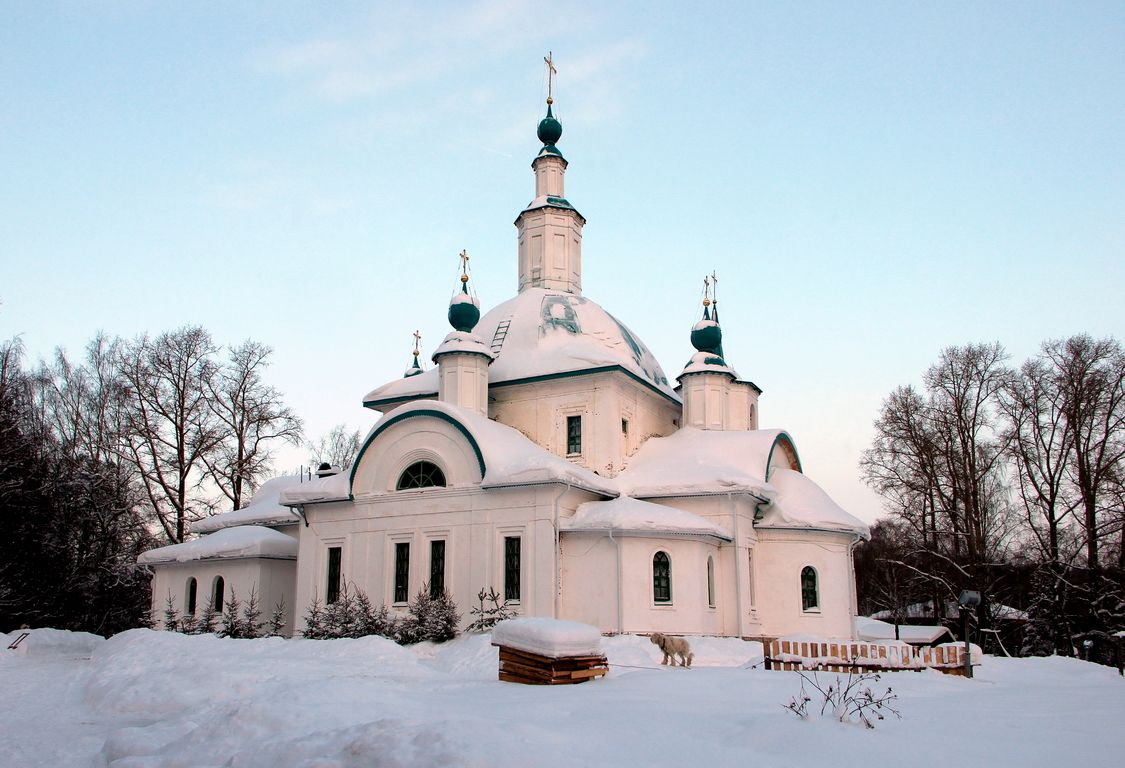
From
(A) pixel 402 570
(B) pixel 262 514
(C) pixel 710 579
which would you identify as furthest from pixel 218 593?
(C) pixel 710 579

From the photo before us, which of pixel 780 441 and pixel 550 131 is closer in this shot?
pixel 780 441

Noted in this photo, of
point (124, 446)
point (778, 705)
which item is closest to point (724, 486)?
point (778, 705)

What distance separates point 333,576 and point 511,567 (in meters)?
4.33

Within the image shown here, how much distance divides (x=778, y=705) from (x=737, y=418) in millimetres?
17541

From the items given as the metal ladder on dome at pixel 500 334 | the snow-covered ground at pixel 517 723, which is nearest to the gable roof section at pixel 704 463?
the metal ladder on dome at pixel 500 334

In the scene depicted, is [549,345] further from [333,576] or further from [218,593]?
[218,593]

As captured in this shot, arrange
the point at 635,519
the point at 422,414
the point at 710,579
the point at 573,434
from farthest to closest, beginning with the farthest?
the point at 573,434, the point at 422,414, the point at 710,579, the point at 635,519

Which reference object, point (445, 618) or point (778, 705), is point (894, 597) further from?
point (778, 705)

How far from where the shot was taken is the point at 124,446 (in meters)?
29.7

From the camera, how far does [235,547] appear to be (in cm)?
2198

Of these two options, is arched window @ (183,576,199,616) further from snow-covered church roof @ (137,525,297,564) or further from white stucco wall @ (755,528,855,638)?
white stucco wall @ (755,528,855,638)

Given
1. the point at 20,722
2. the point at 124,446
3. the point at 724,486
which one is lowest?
the point at 20,722

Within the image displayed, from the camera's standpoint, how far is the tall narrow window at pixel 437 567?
758 inches

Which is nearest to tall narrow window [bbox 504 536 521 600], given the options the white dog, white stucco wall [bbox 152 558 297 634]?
the white dog
